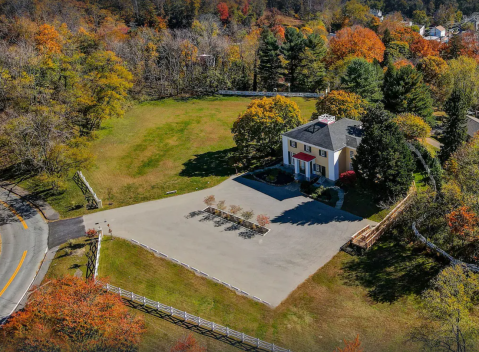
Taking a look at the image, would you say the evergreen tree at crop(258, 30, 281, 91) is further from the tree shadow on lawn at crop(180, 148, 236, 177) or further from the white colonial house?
the white colonial house

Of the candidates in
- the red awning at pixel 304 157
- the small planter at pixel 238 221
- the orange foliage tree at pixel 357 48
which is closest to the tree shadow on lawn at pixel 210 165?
the red awning at pixel 304 157

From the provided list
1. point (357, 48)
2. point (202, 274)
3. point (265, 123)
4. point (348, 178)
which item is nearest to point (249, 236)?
point (202, 274)

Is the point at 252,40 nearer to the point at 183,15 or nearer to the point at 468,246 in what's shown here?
the point at 183,15

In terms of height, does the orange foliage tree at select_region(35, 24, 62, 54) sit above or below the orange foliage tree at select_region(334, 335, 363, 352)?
above

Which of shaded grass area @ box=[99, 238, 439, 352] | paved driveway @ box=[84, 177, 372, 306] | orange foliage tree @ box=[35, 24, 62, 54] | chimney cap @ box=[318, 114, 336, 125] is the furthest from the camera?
orange foliage tree @ box=[35, 24, 62, 54]

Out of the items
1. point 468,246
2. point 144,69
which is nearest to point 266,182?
point 468,246

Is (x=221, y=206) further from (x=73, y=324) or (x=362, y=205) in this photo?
(x=73, y=324)

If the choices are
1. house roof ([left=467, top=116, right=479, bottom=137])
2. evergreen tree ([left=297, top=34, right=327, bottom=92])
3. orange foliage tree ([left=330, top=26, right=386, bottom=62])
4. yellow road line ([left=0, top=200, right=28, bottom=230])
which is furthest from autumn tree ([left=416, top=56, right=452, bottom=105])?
yellow road line ([left=0, top=200, right=28, bottom=230])
